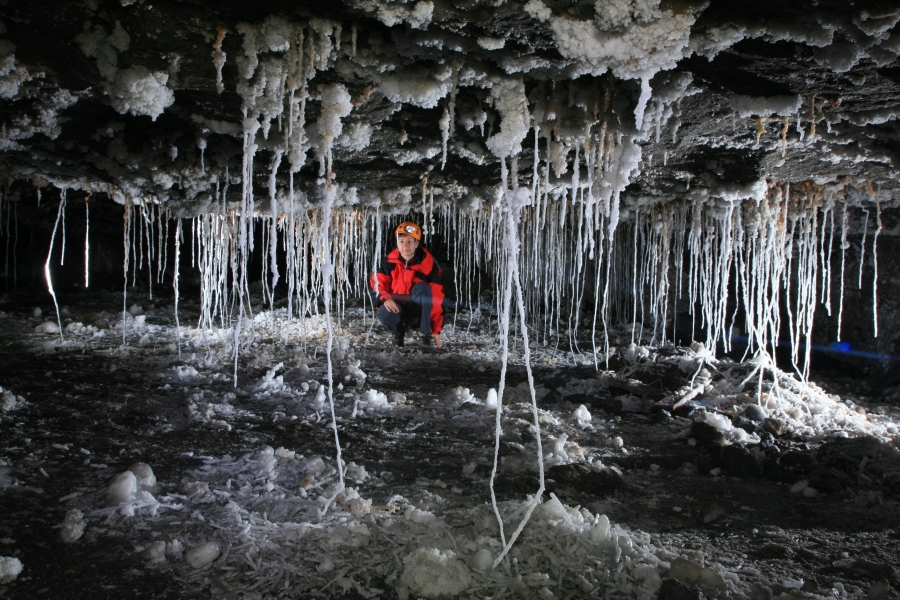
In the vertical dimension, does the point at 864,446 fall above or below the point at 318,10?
below

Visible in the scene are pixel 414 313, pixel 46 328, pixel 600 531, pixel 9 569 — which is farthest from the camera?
pixel 414 313

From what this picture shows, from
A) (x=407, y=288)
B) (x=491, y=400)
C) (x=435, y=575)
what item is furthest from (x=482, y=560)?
(x=407, y=288)

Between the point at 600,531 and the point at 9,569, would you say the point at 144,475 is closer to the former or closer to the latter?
the point at 9,569

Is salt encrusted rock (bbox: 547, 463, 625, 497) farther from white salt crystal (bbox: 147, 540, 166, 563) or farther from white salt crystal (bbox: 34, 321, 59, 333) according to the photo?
white salt crystal (bbox: 34, 321, 59, 333)

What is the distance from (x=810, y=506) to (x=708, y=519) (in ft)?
2.60

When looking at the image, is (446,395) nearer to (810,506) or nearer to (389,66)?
(810,506)

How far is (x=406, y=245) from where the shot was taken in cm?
808

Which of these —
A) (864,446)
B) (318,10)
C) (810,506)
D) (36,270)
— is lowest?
(810,506)

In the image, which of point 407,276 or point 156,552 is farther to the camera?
point 407,276

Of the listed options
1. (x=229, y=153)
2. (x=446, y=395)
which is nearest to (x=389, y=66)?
(x=229, y=153)

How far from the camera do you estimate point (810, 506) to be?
10.1ft

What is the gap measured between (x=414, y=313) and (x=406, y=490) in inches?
219

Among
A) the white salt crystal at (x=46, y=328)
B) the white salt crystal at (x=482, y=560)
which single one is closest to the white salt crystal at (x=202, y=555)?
the white salt crystal at (x=482, y=560)

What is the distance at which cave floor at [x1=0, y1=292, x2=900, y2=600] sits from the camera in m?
2.05
